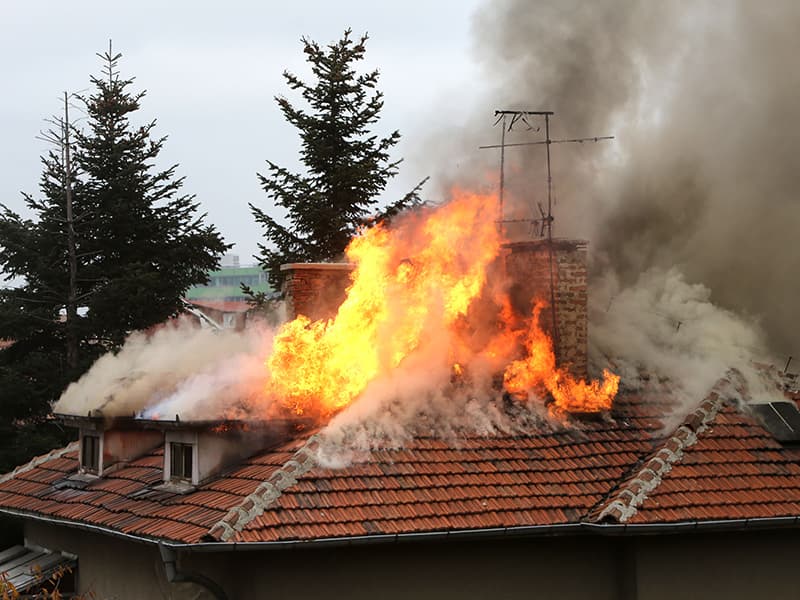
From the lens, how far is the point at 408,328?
54.7 feet

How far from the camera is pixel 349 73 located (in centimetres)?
3050

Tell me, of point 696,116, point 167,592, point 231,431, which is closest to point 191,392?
point 231,431

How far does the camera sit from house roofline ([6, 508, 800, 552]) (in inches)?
494

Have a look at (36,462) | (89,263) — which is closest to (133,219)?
(89,263)

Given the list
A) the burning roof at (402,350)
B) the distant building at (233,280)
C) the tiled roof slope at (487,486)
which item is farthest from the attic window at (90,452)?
the distant building at (233,280)

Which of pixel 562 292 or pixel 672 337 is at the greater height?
pixel 562 292

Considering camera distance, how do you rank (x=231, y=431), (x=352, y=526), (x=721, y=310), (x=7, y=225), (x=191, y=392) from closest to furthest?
1. (x=352, y=526)
2. (x=231, y=431)
3. (x=191, y=392)
4. (x=721, y=310)
5. (x=7, y=225)

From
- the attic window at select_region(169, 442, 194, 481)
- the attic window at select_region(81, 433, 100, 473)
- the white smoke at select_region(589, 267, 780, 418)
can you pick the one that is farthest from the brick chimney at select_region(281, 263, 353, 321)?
the white smoke at select_region(589, 267, 780, 418)

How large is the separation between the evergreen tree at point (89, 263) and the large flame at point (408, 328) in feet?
50.3

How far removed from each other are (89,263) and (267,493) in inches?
878

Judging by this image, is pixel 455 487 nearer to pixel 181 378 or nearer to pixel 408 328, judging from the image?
pixel 408 328

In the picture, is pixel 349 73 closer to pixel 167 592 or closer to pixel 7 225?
pixel 7 225

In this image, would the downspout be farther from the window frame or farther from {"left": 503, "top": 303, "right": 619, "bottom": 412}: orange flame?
{"left": 503, "top": 303, "right": 619, "bottom": 412}: orange flame

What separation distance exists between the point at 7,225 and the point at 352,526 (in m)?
22.9
